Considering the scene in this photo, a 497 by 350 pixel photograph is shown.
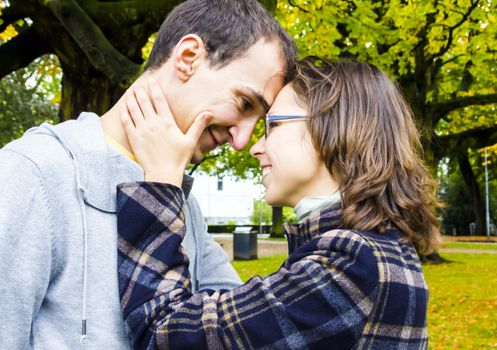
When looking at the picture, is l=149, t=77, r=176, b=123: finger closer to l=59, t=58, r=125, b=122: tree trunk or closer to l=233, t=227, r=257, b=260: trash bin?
l=59, t=58, r=125, b=122: tree trunk

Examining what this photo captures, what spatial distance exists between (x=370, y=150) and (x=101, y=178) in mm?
876

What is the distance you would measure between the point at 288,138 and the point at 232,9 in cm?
58

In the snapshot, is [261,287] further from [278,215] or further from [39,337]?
[278,215]

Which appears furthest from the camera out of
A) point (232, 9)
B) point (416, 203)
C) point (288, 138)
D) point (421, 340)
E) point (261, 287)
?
point (232, 9)

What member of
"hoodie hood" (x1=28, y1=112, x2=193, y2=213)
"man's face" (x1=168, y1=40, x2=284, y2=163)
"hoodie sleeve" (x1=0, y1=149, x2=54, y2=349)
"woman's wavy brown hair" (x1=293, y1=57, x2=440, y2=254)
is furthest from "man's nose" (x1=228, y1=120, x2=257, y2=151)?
"hoodie sleeve" (x1=0, y1=149, x2=54, y2=349)

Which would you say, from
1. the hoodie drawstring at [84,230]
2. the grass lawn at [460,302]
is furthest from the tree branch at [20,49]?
the grass lawn at [460,302]

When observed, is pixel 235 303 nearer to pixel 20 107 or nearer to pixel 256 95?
pixel 256 95

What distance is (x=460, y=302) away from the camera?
392 inches

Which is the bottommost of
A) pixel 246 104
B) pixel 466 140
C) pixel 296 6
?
pixel 246 104

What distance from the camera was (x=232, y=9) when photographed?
89.8 inches

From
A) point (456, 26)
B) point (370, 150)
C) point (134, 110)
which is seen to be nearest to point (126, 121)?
point (134, 110)

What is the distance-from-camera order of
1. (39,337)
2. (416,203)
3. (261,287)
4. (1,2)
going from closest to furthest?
(39,337) → (261,287) → (416,203) → (1,2)

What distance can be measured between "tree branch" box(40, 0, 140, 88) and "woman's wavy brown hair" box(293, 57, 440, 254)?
8.96 feet

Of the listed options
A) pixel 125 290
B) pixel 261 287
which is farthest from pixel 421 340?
pixel 125 290
